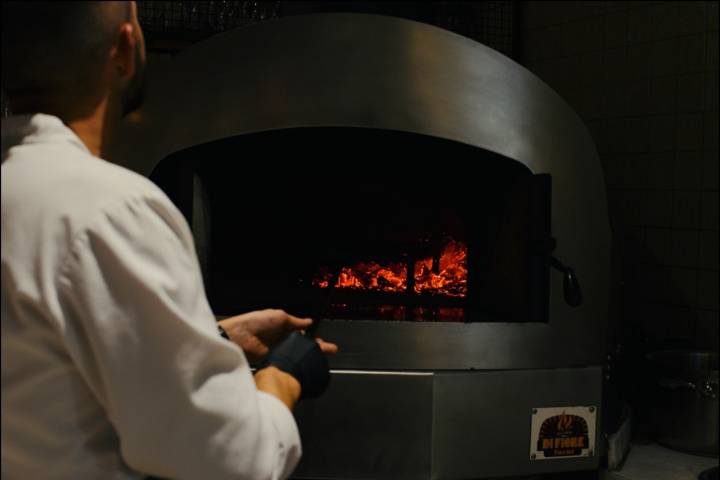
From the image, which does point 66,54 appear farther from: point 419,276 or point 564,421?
point 564,421

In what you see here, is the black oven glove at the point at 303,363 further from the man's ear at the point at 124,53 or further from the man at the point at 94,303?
the man's ear at the point at 124,53

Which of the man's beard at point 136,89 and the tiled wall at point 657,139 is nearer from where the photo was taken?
the man's beard at point 136,89

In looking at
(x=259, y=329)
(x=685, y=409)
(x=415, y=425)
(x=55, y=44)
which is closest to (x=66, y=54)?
(x=55, y=44)

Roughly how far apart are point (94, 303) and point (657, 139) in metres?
2.07

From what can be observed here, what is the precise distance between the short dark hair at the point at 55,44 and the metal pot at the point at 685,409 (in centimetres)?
160

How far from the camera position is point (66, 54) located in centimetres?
86

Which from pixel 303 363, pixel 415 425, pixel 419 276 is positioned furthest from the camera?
pixel 419 276

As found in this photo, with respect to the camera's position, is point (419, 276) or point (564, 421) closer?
point (564, 421)

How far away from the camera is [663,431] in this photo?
2094 millimetres

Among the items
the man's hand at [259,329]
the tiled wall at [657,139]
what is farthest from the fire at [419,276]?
the tiled wall at [657,139]

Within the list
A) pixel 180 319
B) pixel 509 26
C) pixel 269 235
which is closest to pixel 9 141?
pixel 180 319

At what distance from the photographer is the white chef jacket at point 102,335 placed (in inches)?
30.0

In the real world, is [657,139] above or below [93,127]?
above

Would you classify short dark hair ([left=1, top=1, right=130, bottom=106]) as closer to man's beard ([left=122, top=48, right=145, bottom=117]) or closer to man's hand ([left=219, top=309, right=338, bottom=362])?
man's beard ([left=122, top=48, right=145, bottom=117])
